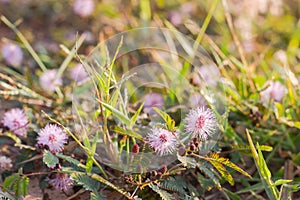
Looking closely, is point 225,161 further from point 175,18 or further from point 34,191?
point 175,18

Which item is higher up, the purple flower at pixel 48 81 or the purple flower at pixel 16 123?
the purple flower at pixel 48 81

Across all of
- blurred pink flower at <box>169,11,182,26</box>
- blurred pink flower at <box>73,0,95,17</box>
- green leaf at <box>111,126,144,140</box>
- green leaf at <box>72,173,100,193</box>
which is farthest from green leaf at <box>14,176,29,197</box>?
blurred pink flower at <box>169,11,182,26</box>

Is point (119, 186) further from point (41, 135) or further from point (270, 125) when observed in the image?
point (270, 125)

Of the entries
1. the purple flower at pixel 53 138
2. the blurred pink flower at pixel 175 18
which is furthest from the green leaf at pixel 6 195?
the blurred pink flower at pixel 175 18

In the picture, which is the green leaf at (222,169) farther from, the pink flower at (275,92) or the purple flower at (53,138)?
the pink flower at (275,92)

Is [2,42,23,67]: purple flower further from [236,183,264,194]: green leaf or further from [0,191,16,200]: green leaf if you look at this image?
[236,183,264,194]: green leaf

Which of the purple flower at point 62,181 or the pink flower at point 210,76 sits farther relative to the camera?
the pink flower at point 210,76

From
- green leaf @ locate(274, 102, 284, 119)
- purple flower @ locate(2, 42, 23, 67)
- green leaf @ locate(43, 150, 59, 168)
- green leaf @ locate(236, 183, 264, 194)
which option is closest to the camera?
green leaf @ locate(43, 150, 59, 168)

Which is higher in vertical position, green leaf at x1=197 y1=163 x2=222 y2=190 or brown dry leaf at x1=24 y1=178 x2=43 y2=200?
green leaf at x1=197 y1=163 x2=222 y2=190
